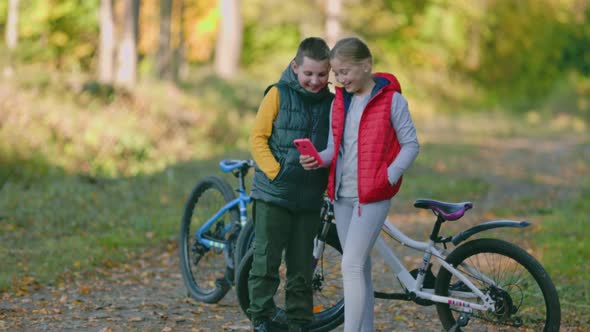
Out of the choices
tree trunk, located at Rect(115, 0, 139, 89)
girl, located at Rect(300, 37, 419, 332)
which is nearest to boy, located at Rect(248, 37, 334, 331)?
girl, located at Rect(300, 37, 419, 332)

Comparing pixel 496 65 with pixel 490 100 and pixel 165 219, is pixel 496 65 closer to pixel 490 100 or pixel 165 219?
pixel 490 100

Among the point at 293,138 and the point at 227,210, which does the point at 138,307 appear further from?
the point at 293,138

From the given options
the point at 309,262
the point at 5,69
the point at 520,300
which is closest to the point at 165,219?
the point at 309,262

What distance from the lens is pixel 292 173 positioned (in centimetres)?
513

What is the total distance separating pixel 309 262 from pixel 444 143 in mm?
16463

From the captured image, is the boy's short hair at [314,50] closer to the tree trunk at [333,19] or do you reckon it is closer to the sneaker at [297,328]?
the sneaker at [297,328]

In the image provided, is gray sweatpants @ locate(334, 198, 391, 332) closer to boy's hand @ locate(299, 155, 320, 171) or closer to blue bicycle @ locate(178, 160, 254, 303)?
boy's hand @ locate(299, 155, 320, 171)

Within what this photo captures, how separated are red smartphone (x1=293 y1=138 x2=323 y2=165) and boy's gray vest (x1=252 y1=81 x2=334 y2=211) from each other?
21 centimetres

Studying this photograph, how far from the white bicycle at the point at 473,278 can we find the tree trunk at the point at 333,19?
26.4 metres

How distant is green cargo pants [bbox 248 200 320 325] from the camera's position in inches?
207

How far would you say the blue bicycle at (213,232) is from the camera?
669cm

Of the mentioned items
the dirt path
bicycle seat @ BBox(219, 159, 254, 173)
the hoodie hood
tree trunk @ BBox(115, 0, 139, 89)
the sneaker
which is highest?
tree trunk @ BBox(115, 0, 139, 89)

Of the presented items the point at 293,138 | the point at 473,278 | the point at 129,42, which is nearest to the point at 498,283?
→ the point at 473,278

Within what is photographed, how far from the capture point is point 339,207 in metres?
5.07
